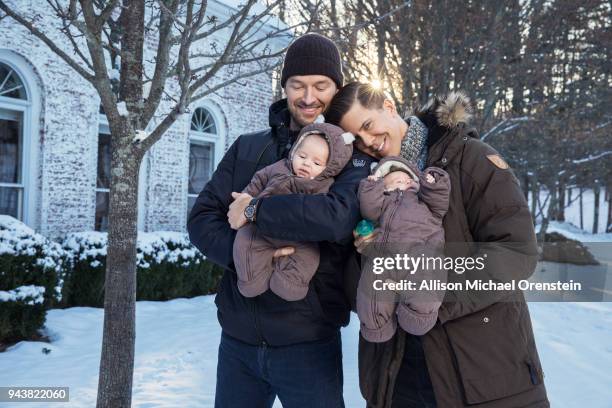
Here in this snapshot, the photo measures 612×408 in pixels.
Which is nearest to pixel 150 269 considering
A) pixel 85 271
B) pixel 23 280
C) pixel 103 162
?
pixel 85 271

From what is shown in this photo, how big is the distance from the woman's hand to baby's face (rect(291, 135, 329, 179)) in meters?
0.35

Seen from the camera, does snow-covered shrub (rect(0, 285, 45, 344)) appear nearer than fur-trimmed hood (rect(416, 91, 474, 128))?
No

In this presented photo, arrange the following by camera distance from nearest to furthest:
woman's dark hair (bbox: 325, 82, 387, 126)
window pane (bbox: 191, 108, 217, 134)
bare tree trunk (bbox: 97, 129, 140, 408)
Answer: woman's dark hair (bbox: 325, 82, 387, 126) → bare tree trunk (bbox: 97, 129, 140, 408) → window pane (bbox: 191, 108, 217, 134)

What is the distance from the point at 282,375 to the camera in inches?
83.7

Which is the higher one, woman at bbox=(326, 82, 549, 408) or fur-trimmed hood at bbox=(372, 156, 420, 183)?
fur-trimmed hood at bbox=(372, 156, 420, 183)

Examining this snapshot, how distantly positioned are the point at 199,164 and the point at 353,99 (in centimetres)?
873

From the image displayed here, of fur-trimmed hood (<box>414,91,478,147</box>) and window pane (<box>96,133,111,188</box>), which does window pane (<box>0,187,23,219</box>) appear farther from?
fur-trimmed hood (<box>414,91,478,147</box>)

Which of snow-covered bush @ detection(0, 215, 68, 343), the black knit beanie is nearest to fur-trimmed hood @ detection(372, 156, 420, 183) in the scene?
the black knit beanie

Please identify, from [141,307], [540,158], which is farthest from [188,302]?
[540,158]

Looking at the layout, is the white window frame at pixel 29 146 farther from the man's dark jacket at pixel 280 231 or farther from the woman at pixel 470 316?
the woman at pixel 470 316

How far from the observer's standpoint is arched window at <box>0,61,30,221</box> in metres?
7.45

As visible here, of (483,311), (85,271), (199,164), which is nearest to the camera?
(483,311)

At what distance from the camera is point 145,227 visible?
9133 millimetres

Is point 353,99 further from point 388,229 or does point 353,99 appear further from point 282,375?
point 282,375
